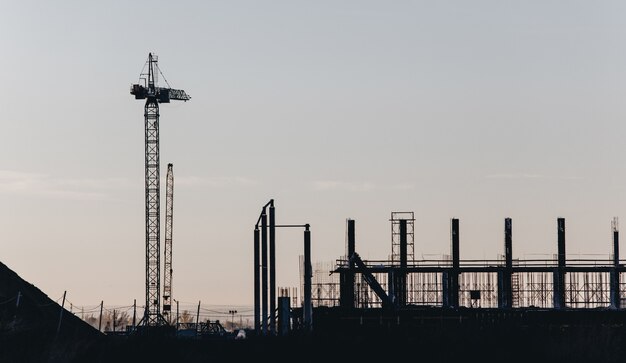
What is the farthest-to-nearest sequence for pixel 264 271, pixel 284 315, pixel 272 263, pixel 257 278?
pixel 284 315
pixel 257 278
pixel 264 271
pixel 272 263

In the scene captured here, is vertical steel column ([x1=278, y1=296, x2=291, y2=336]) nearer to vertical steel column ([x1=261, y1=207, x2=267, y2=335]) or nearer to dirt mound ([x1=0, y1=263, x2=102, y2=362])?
vertical steel column ([x1=261, y1=207, x2=267, y2=335])

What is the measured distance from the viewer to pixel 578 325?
363 feet

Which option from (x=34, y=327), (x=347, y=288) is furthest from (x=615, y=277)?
(x=34, y=327)

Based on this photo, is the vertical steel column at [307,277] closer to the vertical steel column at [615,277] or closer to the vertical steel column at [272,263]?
the vertical steel column at [272,263]

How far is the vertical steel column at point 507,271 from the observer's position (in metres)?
119

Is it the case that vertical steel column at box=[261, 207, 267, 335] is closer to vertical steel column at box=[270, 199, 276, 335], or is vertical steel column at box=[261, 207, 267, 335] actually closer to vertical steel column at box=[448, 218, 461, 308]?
vertical steel column at box=[270, 199, 276, 335]

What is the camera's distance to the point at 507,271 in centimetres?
11950

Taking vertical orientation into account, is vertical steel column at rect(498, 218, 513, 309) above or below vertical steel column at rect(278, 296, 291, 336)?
above

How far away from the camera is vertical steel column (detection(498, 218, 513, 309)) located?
119438mm

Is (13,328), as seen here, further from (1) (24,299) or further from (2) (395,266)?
(2) (395,266)

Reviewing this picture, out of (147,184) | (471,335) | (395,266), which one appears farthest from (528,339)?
(147,184)

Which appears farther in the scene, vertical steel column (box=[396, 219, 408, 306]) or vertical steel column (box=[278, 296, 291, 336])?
vertical steel column (box=[396, 219, 408, 306])

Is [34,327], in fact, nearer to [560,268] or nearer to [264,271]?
[264,271]

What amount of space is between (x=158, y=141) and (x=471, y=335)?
74594mm
